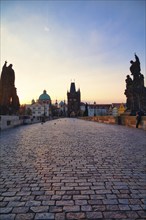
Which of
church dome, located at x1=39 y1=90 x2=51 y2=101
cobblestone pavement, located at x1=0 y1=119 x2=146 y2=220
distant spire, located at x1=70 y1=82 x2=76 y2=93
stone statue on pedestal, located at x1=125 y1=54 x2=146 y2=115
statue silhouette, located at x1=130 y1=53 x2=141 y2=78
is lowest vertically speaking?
cobblestone pavement, located at x1=0 y1=119 x2=146 y2=220

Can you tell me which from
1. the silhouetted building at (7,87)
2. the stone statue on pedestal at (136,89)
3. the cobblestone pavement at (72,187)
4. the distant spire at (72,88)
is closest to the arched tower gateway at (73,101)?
the distant spire at (72,88)

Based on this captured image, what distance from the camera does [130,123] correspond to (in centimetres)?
2292

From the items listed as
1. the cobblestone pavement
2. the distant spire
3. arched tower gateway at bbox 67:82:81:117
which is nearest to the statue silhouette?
the cobblestone pavement

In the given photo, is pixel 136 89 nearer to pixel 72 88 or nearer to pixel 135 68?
pixel 135 68

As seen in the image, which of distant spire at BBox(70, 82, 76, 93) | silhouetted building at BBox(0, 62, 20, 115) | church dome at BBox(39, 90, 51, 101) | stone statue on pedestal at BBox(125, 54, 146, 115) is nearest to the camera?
stone statue on pedestal at BBox(125, 54, 146, 115)

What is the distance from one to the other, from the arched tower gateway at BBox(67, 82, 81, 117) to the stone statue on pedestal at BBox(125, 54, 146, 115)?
11832 cm

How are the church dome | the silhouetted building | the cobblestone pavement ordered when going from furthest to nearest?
the church dome < the silhouetted building < the cobblestone pavement

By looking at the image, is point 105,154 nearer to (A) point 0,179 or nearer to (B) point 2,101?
(A) point 0,179

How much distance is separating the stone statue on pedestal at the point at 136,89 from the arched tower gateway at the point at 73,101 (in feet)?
388

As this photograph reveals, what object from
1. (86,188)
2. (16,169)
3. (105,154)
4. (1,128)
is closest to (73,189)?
(86,188)

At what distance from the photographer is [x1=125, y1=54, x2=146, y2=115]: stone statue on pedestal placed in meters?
27.9

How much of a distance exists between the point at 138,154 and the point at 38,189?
4407mm

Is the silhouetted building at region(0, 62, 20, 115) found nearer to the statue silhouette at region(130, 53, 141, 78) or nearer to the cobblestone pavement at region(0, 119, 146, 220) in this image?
the statue silhouette at region(130, 53, 141, 78)

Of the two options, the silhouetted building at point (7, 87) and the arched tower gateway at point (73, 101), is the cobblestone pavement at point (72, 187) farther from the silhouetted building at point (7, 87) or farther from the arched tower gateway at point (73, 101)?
the arched tower gateway at point (73, 101)
